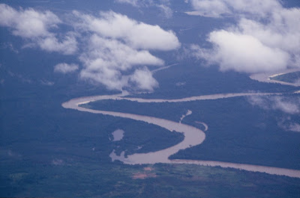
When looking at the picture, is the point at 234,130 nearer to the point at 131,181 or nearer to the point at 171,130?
the point at 171,130

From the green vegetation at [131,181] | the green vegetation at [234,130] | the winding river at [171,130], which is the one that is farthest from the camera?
the green vegetation at [234,130]

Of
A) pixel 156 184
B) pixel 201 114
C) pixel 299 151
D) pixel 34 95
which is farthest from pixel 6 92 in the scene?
pixel 299 151

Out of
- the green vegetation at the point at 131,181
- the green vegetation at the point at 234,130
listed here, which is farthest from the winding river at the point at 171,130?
the green vegetation at the point at 131,181

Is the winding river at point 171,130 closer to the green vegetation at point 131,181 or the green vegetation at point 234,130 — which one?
the green vegetation at point 234,130

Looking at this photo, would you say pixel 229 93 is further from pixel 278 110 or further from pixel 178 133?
pixel 178 133

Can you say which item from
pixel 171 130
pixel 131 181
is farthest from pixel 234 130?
pixel 131 181

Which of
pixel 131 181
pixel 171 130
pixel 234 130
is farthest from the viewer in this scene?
pixel 171 130

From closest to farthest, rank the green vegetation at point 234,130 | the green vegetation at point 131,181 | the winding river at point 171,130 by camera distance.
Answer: the green vegetation at point 131,181
the winding river at point 171,130
the green vegetation at point 234,130

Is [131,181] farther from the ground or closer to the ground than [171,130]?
closer to the ground

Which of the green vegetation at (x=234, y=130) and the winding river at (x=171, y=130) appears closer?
the winding river at (x=171, y=130)

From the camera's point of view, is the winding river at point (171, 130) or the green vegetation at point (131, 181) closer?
the green vegetation at point (131, 181)

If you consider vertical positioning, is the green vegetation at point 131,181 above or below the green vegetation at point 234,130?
below
